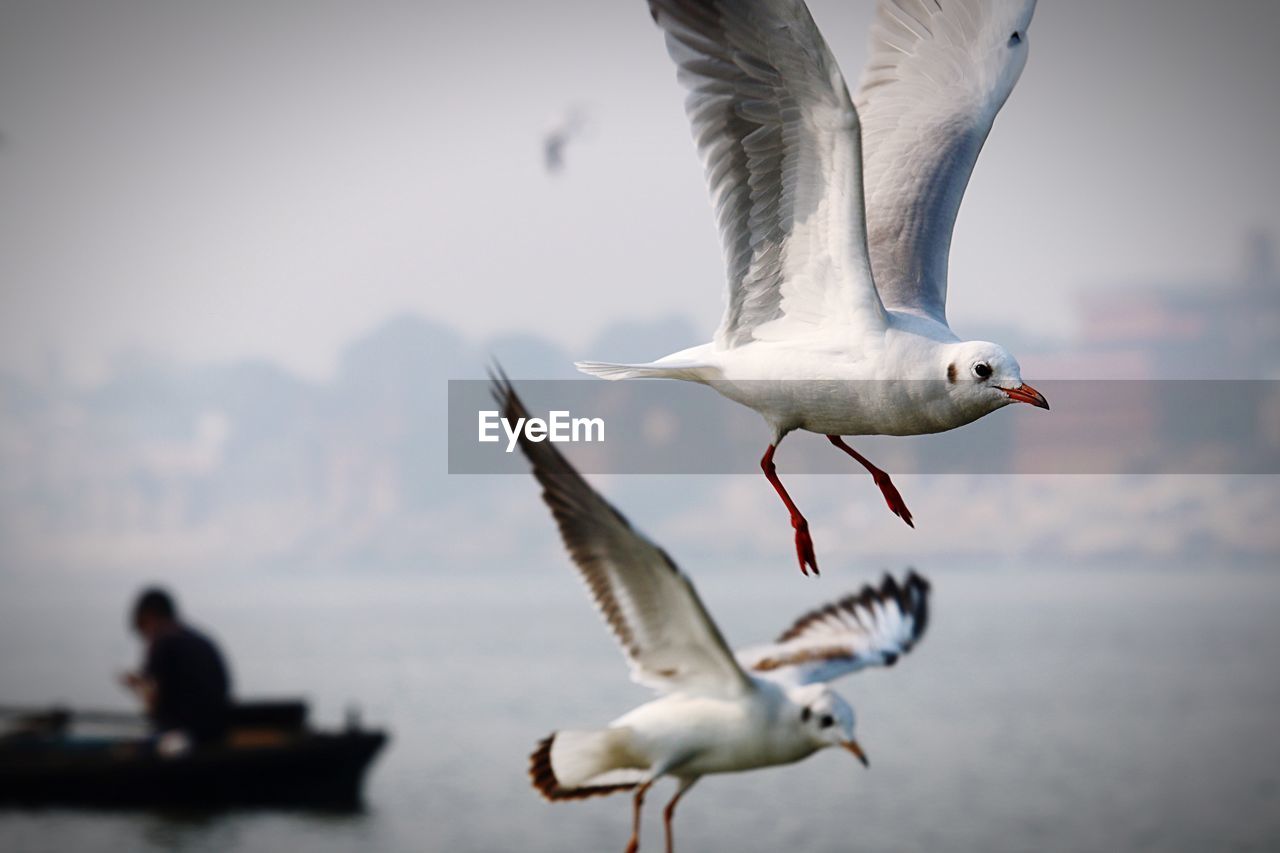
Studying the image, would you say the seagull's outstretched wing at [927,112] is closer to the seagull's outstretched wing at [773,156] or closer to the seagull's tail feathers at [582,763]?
the seagull's outstretched wing at [773,156]

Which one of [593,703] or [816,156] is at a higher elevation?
[816,156]

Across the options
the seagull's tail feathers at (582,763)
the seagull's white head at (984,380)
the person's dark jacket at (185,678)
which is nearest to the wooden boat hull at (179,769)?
the person's dark jacket at (185,678)

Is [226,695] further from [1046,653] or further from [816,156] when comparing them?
[1046,653]

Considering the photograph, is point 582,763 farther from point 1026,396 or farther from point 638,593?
point 1026,396

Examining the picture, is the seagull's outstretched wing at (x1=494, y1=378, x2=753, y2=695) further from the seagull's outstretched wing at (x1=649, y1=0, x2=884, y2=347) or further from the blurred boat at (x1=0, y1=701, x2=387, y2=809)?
the blurred boat at (x1=0, y1=701, x2=387, y2=809)

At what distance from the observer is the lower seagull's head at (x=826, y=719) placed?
20.5 feet

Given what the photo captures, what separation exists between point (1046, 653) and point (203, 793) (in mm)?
63289

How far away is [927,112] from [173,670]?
12683 mm

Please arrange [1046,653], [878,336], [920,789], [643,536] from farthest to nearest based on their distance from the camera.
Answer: [1046,653] → [920,789] → [643,536] → [878,336]

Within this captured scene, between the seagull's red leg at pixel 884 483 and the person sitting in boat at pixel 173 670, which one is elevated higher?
the seagull's red leg at pixel 884 483

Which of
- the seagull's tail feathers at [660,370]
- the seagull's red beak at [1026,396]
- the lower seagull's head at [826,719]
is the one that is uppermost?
the seagull's tail feathers at [660,370]

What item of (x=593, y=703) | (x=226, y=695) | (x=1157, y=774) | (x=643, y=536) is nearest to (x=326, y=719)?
(x=593, y=703)

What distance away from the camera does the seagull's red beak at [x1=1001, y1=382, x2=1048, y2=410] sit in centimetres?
279

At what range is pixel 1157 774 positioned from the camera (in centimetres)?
4759
